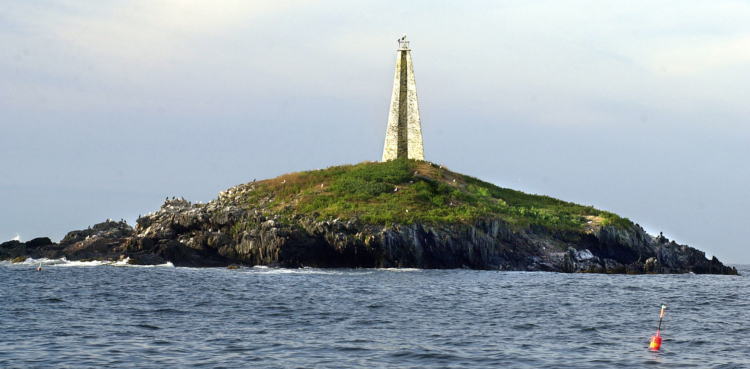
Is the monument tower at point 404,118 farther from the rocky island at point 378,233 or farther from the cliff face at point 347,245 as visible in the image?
the cliff face at point 347,245

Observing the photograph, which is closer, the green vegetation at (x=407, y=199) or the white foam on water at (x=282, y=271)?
the white foam on water at (x=282, y=271)

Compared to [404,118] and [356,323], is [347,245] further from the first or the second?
[356,323]

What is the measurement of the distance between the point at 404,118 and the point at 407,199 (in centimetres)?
2157

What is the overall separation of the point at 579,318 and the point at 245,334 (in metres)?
16.1

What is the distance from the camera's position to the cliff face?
7162cm

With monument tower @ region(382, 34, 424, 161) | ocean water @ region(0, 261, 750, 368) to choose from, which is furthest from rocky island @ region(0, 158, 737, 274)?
ocean water @ region(0, 261, 750, 368)

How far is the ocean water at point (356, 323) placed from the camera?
23.9 meters

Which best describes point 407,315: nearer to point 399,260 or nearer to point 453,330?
point 453,330

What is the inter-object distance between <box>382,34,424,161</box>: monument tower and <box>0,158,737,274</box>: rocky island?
22.1 feet

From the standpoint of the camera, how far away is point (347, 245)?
7125 cm

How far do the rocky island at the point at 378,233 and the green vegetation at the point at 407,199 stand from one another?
191 mm

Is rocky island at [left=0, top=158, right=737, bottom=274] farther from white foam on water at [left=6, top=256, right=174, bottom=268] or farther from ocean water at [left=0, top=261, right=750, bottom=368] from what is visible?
ocean water at [left=0, top=261, right=750, bottom=368]

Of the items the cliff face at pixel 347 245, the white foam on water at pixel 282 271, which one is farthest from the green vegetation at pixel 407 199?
the white foam on water at pixel 282 271

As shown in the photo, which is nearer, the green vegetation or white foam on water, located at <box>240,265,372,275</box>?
white foam on water, located at <box>240,265,372,275</box>
